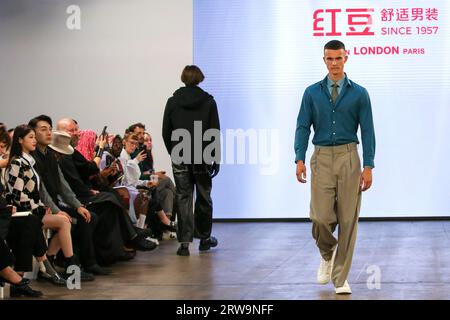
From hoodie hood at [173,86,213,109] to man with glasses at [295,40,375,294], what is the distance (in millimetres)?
2281

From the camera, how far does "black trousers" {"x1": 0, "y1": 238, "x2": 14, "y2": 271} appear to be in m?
5.26

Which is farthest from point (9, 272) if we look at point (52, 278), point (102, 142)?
point (102, 142)

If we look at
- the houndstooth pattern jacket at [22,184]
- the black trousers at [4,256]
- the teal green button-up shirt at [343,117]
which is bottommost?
the black trousers at [4,256]

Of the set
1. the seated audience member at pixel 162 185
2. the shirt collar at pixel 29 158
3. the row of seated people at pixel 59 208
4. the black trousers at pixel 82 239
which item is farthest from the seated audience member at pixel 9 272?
the seated audience member at pixel 162 185

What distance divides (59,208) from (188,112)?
1623mm

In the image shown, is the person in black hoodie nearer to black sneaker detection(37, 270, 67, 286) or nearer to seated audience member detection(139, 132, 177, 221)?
seated audience member detection(139, 132, 177, 221)

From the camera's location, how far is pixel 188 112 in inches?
300

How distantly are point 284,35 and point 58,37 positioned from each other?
2.46 m

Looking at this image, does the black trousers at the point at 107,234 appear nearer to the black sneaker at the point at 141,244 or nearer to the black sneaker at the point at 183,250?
the black sneaker at the point at 141,244

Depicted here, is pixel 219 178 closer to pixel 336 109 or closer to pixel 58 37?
pixel 58 37

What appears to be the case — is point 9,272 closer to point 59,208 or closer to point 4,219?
point 4,219

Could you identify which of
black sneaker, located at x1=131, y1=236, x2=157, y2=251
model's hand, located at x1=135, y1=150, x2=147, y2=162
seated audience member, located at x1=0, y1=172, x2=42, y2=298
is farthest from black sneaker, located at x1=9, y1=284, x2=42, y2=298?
model's hand, located at x1=135, y1=150, x2=147, y2=162

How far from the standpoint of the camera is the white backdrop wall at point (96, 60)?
10.5 metres

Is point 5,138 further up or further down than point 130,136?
further up
